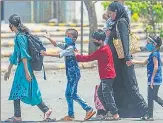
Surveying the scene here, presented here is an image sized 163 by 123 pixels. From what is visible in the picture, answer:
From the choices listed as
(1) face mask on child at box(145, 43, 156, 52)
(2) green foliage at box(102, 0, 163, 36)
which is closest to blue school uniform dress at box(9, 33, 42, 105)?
(1) face mask on child at box(145, 43, 156, 52)

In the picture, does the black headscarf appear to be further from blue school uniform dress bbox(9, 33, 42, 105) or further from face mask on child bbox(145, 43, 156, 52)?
blue school uniform dress bbox(9, 33, 42, 105)

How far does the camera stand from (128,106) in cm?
920

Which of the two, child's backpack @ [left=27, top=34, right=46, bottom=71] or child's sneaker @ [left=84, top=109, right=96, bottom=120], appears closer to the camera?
child's backpack @ [left=27, top=34, right=46, bottom=71]

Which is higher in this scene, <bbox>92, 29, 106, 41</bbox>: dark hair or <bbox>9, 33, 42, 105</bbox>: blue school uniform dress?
<bbox>92, 29, 106, 41</bbox>: dark hair

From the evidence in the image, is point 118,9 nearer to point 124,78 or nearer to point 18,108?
point 124,78

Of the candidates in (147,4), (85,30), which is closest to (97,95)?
(147,4)

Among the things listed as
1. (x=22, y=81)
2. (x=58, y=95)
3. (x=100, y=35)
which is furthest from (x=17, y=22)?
(x=58, y=95)

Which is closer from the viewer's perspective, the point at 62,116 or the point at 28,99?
the point at 28,99

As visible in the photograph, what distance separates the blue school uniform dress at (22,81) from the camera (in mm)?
8777

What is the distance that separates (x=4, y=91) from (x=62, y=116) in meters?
2.96

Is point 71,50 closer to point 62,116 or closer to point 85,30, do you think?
point 62,116

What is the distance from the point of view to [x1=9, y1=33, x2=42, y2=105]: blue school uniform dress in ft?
28.8

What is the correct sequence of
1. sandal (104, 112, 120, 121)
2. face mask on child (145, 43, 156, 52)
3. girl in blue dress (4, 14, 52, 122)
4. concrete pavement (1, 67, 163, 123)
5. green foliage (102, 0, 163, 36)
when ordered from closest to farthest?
girl in blue dress (4, 14, 52, 122)
sandal (104, 112, 120, 121)
face mask on child (145, 43, 156, 52)
concrete pavement (1, 67, 163, 123)
green foliage (102, 0, 163, 36)

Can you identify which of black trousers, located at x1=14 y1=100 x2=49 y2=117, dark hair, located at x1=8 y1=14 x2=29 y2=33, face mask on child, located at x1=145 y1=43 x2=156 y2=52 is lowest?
black trousers, located at x1=14 y1=100 x2=49 y2=117
